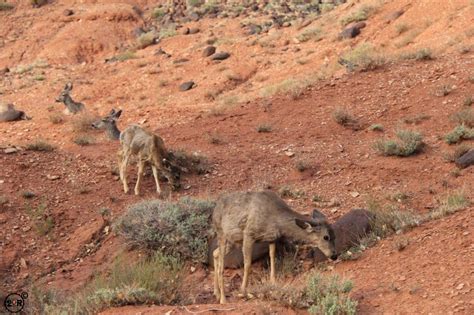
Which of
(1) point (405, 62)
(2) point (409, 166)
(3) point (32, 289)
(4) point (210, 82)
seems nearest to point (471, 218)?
(2) point (409, 166)

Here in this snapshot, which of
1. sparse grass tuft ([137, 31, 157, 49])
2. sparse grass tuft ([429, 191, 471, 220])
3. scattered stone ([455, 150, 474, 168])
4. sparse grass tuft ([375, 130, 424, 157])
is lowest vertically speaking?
sparse grass tuft ([137, 31, 157, 49])

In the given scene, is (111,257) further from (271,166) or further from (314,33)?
(314,33)

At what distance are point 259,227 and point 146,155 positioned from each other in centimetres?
581

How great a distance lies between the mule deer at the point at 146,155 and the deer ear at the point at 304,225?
5.47 m

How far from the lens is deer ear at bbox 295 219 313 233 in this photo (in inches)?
326

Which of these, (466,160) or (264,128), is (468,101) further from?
(264,128)

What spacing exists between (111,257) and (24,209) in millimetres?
2782

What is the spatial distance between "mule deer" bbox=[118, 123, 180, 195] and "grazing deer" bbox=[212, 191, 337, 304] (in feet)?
16.3

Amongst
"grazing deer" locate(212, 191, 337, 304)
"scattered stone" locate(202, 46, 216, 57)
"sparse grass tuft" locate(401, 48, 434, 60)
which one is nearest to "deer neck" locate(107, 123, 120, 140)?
"grazing deer" locate(212, 191, 337, 304)

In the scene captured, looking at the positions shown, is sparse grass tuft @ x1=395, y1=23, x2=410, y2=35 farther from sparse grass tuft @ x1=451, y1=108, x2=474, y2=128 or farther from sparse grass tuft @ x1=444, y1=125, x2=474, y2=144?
sparse grass tuft @ x1=444, y1=125, x2=474, y2=144

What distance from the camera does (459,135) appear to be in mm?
14492

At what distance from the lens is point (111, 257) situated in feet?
34.4

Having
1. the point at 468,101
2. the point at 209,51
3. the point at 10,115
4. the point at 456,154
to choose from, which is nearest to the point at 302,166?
the point at 456,154

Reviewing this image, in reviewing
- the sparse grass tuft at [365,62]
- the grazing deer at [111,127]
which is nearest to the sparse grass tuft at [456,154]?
the sparse grass tuft at [365,62]
